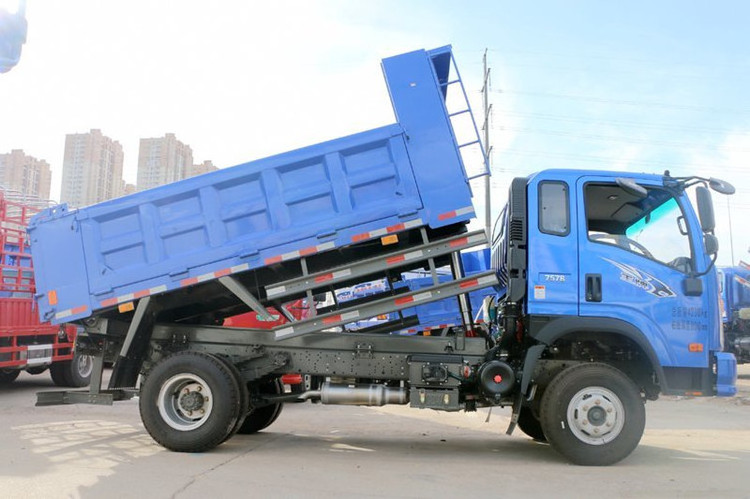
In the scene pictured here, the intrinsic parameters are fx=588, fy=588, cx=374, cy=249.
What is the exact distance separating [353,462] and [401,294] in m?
1.71

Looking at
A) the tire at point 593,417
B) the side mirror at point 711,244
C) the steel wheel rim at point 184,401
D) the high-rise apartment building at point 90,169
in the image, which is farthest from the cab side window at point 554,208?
the high-rise apartment building at point 90,169

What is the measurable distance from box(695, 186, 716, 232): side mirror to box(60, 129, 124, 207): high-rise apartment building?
73.1 ft

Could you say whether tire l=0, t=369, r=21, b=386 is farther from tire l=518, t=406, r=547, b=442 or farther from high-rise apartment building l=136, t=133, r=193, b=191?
high-rise apartment building l=136, t=133, r=193, b=191

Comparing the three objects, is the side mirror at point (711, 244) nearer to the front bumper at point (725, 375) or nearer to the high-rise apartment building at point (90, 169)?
the front bumper at point (725, 375)

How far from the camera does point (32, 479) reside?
472 cm

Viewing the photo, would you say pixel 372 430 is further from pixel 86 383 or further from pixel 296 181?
pixel 86 383

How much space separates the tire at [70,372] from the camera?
11.4 metres

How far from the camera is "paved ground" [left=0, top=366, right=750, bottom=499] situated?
15.1ft

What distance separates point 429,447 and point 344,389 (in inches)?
47.5

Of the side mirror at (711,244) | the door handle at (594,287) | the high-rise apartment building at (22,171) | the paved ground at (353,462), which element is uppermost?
the high-rise apartment building at (22,171)

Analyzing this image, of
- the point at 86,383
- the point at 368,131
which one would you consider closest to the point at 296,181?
the point at 368,131

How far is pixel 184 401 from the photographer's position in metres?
6.00

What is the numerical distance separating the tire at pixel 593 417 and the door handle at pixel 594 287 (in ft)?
2.28

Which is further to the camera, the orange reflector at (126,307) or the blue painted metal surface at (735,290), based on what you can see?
the blue painted metal surface at (735,290)
